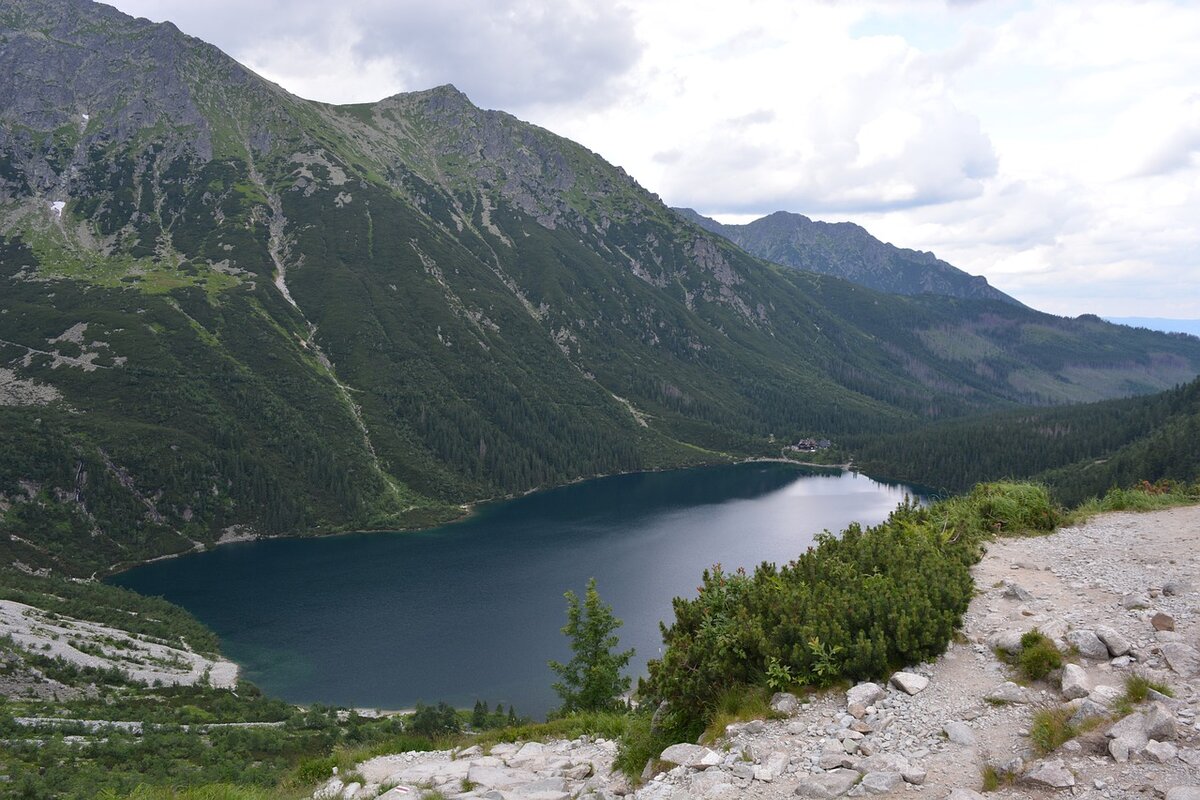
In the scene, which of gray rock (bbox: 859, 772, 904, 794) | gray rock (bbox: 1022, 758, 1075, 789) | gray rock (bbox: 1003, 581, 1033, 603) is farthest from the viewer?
gray rock (bbox: 1003, 581, 1033, 603)

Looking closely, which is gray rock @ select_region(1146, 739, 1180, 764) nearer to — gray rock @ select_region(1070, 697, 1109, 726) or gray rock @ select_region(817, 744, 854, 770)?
gray rock @ select_region(1070, 697, 1109, 726)

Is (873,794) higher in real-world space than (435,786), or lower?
higher

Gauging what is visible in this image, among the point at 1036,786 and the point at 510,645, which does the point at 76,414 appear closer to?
the point at 510,645

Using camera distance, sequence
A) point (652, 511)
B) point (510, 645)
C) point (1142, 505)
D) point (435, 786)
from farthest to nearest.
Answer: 1. point (652, 511)
2. point (510, 645)
3. point (1142, 505)
4. point (435, 786)

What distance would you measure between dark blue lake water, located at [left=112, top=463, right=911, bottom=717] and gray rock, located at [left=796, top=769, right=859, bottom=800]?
7115 cm

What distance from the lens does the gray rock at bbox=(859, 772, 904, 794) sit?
952 cm

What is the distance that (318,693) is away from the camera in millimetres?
83750

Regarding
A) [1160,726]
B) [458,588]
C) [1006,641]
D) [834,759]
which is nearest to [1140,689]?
[1160,726]

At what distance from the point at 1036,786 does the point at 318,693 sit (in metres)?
91.5

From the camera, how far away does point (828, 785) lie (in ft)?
32.1

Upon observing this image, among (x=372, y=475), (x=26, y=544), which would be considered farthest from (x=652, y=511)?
(x=26, y=544)

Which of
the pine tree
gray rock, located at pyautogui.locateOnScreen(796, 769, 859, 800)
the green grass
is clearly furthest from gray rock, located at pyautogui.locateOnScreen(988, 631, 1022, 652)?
the pine tree

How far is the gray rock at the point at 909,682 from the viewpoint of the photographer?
1177 cm

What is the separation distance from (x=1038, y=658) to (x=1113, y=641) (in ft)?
4.41
